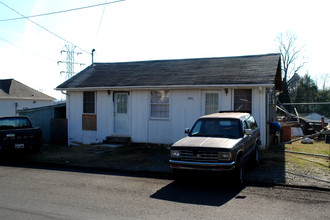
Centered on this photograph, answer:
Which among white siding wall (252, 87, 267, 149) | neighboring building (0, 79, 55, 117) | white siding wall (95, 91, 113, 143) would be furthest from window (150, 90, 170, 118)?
neighboring building (0, 79, 55, 117)

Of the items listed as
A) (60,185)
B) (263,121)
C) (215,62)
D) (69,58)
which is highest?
(69,58)

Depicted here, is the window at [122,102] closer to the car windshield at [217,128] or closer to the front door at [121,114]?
the front door at [121,114]

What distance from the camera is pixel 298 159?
1000 cm

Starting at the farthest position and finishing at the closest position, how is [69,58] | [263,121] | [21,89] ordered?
[69,58] < [21,89] < [263,121]

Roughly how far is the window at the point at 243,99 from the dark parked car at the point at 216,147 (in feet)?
11.6

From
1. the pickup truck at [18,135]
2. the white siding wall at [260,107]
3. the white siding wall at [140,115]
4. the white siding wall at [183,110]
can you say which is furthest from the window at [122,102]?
the white siding wall at [260,107]

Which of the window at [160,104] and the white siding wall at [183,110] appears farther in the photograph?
the window at [160,104]

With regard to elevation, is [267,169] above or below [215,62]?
below

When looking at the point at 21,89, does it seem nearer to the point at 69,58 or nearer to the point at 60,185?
the point at 69,58

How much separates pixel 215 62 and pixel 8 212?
1162 centimetres

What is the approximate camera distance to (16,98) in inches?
1065

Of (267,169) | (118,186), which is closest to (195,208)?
(118,186)

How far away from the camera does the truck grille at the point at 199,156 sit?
6773 mm

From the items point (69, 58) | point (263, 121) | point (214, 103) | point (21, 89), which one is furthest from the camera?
point (69, 58)
